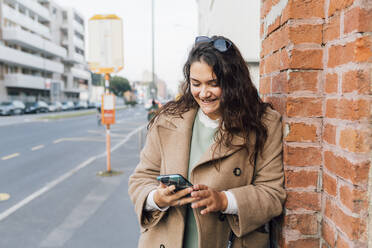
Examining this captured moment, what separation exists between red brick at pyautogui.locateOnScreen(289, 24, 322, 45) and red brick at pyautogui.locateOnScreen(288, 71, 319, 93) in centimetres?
14

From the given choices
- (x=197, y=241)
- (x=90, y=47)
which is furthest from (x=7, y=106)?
(x=197, y=241)

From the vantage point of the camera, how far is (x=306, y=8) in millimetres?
1356

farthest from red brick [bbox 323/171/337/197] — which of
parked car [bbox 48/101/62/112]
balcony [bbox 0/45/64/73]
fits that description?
balcony [bbox 0/45/64/73]

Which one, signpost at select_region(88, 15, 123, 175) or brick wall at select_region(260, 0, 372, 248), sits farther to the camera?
signpost at select_region(88, 15, 123, 175)

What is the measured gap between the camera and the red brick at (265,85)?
1711 mm

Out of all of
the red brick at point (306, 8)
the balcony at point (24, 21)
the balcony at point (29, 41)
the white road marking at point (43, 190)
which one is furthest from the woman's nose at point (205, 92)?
the balcony at point (24, 21)

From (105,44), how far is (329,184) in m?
5.92

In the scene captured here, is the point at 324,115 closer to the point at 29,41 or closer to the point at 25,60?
the point at 25,60

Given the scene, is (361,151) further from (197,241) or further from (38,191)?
(38,191)

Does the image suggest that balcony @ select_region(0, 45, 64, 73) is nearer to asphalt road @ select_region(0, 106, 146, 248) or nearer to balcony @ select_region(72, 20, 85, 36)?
balcony @ select_region(72, 20, 85, 36)

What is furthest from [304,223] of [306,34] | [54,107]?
[54,107]

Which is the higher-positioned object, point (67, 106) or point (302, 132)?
point (302, 132)

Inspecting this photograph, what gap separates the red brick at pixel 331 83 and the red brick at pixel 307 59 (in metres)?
0.08

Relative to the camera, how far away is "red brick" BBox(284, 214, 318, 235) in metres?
1.44
